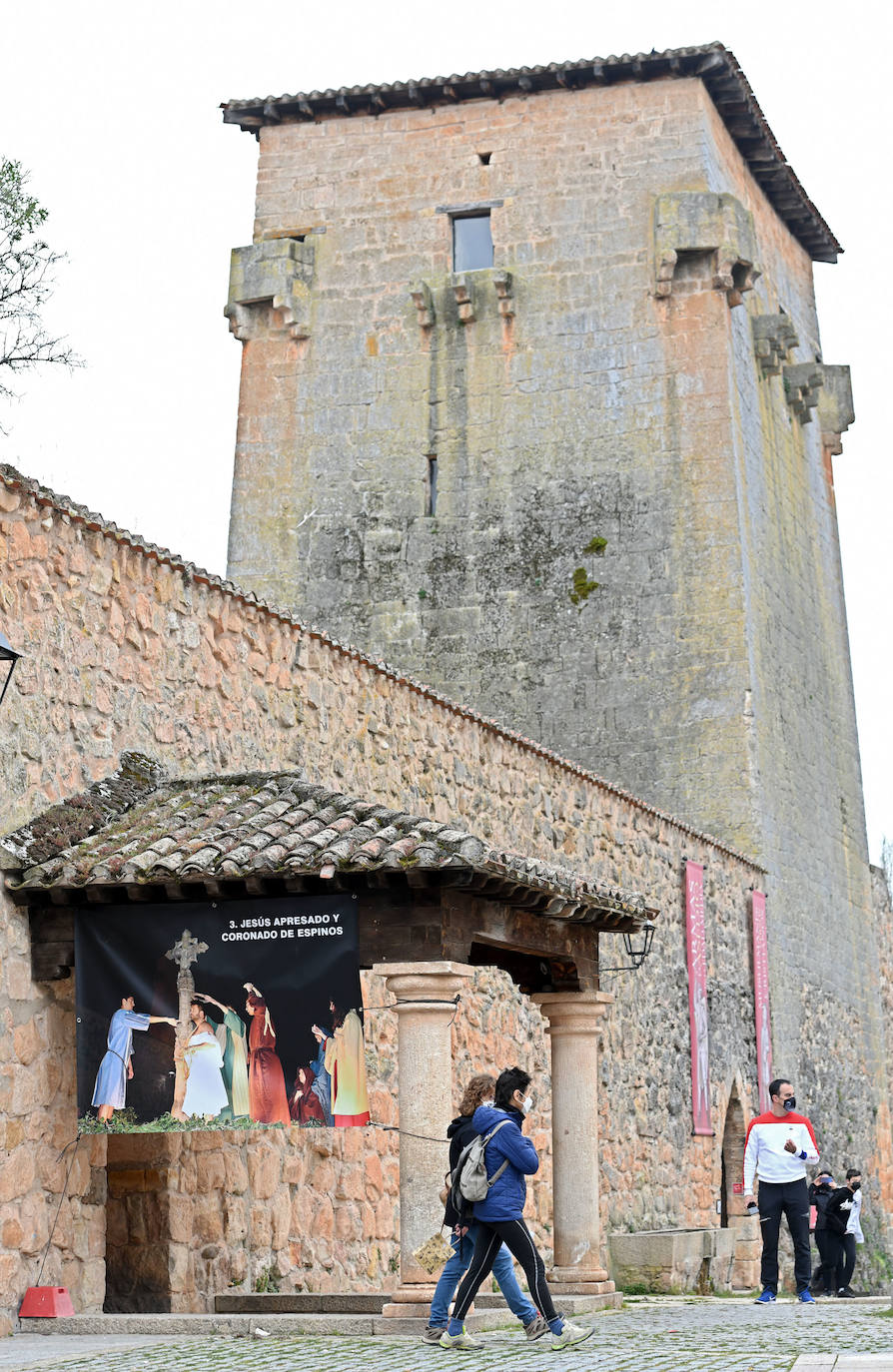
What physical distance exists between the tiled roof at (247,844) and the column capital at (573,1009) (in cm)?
73

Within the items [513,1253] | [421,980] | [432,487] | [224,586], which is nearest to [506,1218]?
[513,1253]

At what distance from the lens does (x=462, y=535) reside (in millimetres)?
24547

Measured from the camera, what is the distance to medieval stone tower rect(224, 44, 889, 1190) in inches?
929

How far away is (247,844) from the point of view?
9.66 metres

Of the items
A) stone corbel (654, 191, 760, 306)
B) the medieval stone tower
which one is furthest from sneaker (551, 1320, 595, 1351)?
stone corbel (654, 191, 760, 306)

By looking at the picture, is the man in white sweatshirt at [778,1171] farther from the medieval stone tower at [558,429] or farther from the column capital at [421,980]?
the medieval stone tower at [558,429]

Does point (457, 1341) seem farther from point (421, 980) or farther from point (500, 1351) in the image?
point (421, 980)

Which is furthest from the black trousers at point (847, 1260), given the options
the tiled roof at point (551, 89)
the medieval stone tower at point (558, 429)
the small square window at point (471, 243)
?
the tiled roof at point (551, 89)

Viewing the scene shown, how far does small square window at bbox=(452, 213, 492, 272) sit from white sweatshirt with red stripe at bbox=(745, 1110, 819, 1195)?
50.4 feet

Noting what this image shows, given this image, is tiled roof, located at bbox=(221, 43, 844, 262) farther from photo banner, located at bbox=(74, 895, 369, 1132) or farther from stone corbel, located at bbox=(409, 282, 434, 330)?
photo banner, located at bbox=(74, 895, 369, 1132)

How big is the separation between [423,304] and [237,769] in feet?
45.5

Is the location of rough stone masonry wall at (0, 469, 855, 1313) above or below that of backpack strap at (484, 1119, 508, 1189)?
above

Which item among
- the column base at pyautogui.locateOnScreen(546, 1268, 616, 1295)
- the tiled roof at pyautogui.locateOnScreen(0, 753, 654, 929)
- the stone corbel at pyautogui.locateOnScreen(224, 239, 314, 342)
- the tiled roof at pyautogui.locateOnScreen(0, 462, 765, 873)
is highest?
the stone corbel at pyautogui.locateOnScreen(224, 239, 314, 342)

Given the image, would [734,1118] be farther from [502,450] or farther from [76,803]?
[76,803]
